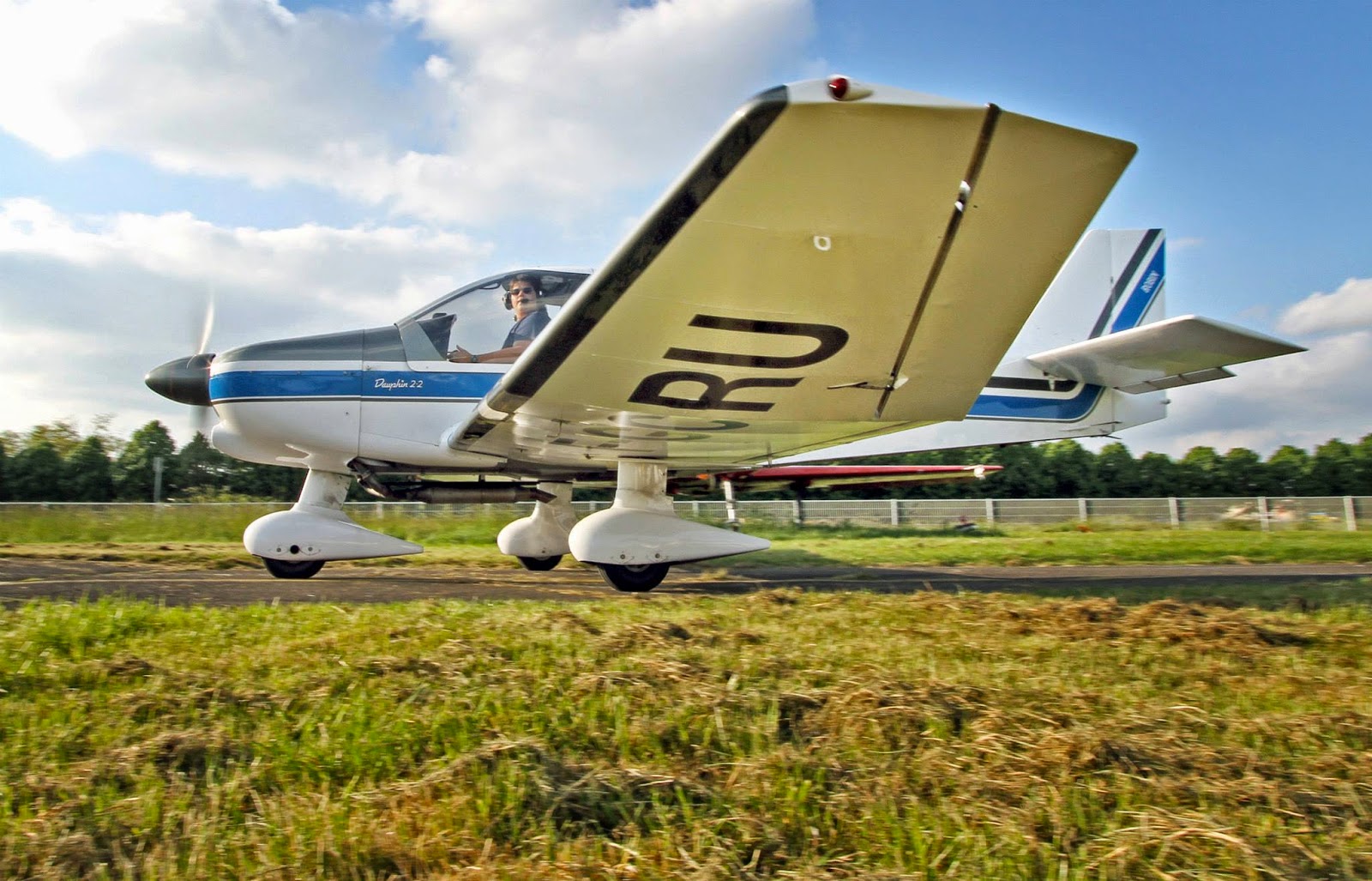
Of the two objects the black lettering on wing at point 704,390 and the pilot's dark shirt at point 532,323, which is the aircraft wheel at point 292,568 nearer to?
the pilot's dark shirt at point 532,323

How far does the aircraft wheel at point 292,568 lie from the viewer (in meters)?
5.38

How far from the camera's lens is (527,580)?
5.55 m

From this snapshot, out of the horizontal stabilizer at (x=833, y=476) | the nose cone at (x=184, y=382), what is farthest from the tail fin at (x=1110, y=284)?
the nose cone at (x=184, y=382)

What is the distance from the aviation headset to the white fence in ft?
22.2

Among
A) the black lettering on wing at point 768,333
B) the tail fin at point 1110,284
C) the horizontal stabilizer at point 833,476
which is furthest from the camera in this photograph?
the horizontal stabilizer at point 833,476

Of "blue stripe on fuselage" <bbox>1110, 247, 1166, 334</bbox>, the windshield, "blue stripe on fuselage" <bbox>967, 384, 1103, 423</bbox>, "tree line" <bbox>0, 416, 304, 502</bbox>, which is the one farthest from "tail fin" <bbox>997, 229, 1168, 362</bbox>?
"tree line" <bbox>0, 416, 304, 502</bbox>

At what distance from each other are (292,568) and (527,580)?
165 centimetres

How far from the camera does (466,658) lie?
2.09 meters

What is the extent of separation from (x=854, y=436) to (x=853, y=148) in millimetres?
2915

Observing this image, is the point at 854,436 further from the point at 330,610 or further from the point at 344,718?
the point at 344,718

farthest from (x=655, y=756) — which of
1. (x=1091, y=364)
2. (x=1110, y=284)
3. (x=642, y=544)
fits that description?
(x=1110, y=284)

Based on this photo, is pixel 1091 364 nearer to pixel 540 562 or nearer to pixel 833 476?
pixel 833 476

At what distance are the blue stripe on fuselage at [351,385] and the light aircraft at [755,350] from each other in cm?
1

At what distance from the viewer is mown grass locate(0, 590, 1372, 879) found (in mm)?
1125
